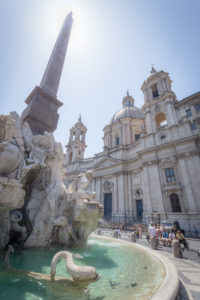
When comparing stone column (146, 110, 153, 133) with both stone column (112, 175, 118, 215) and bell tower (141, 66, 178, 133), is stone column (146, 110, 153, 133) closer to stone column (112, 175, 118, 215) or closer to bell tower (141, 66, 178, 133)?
bell tower (141, 66, 178, 133)

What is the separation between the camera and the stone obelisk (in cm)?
739

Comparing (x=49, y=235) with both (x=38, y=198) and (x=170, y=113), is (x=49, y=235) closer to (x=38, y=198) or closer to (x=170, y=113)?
(x=38, y=198)

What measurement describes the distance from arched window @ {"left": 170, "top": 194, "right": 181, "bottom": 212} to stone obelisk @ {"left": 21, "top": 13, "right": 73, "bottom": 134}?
1663cm

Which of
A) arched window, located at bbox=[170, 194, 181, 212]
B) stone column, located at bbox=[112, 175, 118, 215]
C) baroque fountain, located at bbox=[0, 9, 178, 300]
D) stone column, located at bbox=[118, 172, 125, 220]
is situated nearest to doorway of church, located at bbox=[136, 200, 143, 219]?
stone column, located at bbox=[118, 172, 125, 220]

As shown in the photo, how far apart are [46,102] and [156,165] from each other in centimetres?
1666

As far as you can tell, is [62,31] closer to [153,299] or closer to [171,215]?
[153,299]

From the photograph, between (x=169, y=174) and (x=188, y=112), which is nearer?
(x=169, y=174)

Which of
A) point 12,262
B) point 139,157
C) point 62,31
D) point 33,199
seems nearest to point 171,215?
point 139,157

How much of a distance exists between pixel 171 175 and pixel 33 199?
1766 cm

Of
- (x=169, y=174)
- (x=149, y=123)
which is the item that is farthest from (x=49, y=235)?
(x=149, y=123)

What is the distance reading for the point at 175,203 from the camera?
17.5 metres

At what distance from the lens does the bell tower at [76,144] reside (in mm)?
34875

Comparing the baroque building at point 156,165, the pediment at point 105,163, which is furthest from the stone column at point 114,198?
→ the pediment at point 105,163

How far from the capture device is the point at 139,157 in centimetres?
2311
